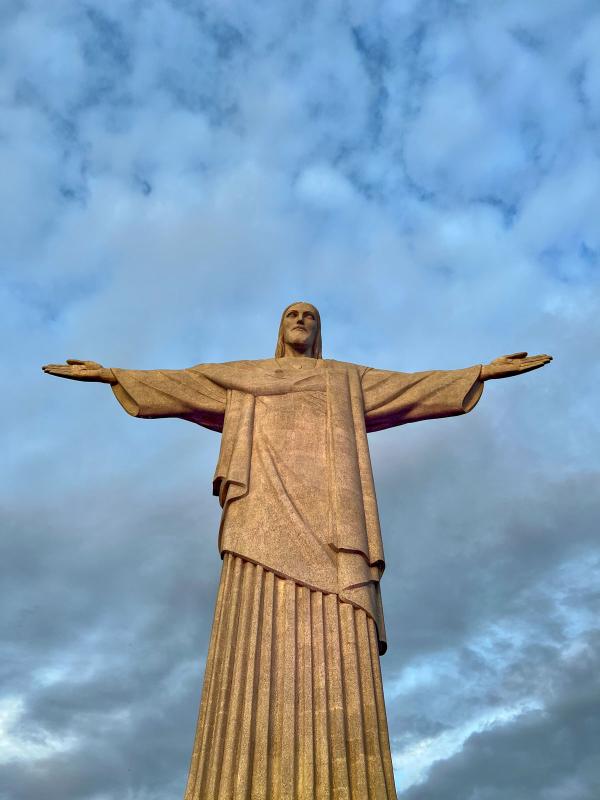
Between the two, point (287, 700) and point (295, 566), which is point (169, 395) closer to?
point (295, 566)

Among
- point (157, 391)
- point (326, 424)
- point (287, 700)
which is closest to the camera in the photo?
point (287, 700)

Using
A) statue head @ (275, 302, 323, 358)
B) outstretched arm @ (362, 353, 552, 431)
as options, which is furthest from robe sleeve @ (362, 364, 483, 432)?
statue head @ (275, 302, 323, 358)

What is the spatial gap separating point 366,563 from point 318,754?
258cm

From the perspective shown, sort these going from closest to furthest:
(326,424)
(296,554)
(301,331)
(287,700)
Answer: (287,700)
(296,554)
(326,424)
(301,331)

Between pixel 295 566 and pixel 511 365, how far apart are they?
4.86m

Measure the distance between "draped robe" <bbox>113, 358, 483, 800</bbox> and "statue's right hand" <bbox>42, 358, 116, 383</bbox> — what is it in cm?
21

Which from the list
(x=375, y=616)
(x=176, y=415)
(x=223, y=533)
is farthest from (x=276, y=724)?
(x=176, y=415)

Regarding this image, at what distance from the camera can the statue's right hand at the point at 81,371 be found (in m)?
13.9

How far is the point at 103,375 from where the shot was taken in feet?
46.2

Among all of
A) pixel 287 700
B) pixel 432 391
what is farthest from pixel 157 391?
pixel 287 700

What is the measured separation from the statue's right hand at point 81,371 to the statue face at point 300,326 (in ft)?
9.45

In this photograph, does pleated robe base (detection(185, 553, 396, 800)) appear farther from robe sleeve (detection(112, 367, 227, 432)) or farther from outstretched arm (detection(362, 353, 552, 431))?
outstretched arm (detection(362, 353, 552, 431))

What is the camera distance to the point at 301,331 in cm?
1503

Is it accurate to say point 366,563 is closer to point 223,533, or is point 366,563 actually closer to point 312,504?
point 312,504
